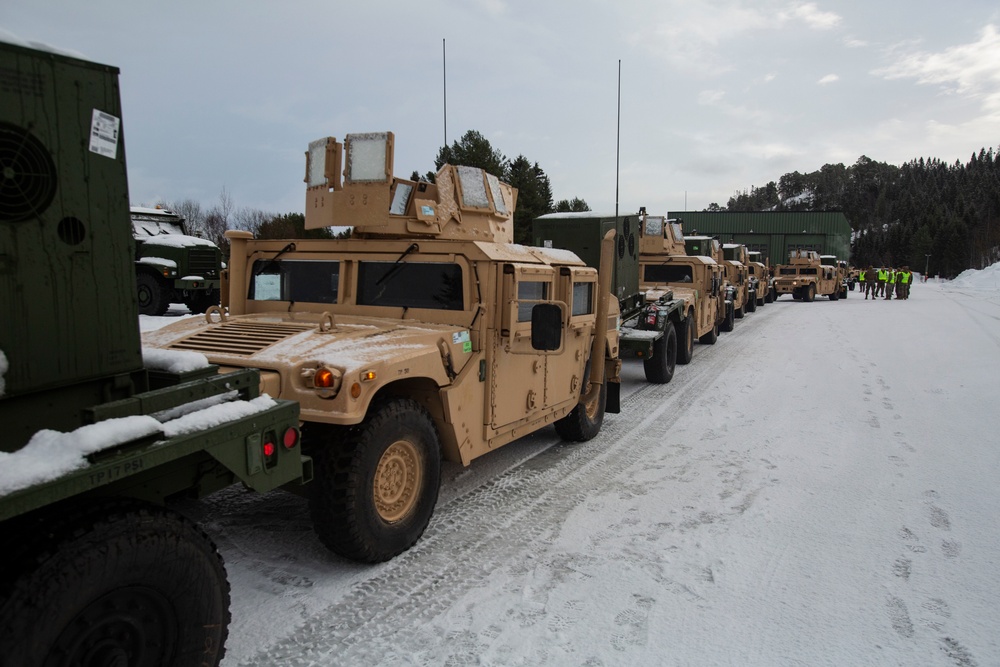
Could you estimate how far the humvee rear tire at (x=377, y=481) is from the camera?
353 cm

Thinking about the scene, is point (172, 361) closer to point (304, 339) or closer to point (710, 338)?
point (304, 339)

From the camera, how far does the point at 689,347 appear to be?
11.5m

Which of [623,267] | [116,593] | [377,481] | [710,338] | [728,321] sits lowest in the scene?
[710,338]

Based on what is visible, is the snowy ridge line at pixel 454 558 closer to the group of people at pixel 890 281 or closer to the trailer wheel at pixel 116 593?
the trailer wheel at pixel 116 593

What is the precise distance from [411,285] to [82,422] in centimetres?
270

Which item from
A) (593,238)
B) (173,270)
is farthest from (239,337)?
(173,270)

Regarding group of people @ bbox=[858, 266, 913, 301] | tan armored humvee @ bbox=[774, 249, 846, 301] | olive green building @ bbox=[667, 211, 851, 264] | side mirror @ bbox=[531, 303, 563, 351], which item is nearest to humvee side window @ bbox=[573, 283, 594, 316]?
side mirror @ bbox=[531, 303, 563, 351]

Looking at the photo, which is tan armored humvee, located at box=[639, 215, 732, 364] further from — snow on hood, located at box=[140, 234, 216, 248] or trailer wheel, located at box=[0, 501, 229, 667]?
trailer wheel, located at box=[0, 501, 229, 667]

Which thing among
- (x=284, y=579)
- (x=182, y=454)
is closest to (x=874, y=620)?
(x=284, y=579)

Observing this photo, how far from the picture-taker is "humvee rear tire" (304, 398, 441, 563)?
3.53m

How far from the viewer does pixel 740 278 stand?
20.4m

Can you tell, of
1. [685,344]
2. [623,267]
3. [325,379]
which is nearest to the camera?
[325,379]

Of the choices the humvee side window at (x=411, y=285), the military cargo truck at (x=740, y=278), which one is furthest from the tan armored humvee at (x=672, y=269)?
the humvee side window at (x=411, y=285)

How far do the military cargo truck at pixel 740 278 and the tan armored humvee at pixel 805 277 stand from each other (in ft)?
20.0
